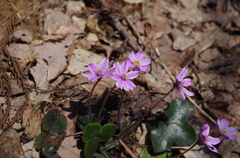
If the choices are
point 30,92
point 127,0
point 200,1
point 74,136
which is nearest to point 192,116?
point 74,136

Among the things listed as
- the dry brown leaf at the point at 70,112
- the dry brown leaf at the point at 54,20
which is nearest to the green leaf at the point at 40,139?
the dry brown leaf at the point at 70,112

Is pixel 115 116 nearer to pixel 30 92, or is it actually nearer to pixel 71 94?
pixel 71 94

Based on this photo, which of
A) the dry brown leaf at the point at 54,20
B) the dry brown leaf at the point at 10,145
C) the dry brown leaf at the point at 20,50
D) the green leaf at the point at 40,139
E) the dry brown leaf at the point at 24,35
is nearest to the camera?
the dry brown leaf at the point at 10,145

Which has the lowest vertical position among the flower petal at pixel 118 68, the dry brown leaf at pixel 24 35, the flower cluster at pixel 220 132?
the flower cluster at pixel 220 132

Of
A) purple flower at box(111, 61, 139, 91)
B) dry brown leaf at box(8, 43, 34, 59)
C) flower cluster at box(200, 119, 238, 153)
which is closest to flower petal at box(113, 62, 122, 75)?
purple flower at box(111, 61, 139, 91)

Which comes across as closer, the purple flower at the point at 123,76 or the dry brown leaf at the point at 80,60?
the purple flower at the point at 123,76

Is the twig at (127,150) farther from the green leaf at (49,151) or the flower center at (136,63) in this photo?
the flower center at (136,63)
